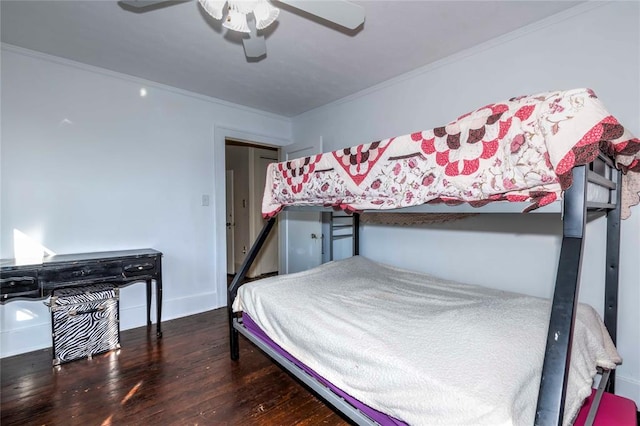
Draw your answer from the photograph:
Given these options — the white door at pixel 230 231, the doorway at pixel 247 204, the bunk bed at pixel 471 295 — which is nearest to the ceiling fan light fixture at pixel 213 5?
the bunk bed at pixel 471 295

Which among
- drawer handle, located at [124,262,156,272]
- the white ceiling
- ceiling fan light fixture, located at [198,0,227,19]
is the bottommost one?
drawer handle, located at [124,262,156,272]

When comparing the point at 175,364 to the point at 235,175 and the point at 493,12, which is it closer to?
the point at 493,12

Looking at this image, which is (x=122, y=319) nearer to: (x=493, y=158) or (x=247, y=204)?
(x=247, y=204)

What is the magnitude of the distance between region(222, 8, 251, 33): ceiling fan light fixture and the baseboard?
273 cm

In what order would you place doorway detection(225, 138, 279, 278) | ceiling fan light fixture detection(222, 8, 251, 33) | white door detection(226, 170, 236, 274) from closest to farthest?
ceiling fan light fixture detection(222, 8, 251, 33) < doorway detection(225, 138, 279, 278) < white door detection(226, 170, 236, 274)

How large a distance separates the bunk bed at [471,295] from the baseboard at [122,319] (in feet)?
4.96

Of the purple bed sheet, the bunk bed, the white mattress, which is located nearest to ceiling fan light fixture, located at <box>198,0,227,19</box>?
the bunk bed

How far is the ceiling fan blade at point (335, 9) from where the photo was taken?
144cm

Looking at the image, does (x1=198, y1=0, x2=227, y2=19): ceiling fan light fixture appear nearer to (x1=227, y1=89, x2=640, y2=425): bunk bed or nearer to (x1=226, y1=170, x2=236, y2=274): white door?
(x1=227, y1=89, x2=640, y2=425): bunk bed

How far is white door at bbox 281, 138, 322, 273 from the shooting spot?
3.57 metres

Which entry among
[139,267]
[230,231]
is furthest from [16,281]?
[230,231]

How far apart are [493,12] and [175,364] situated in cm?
338

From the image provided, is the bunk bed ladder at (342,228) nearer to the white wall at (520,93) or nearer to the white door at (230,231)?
the white wall at (520,93)

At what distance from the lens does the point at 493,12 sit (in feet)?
6.38
